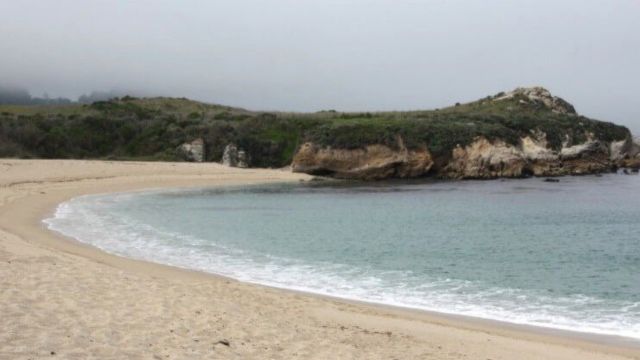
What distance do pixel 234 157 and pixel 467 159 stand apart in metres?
22.1

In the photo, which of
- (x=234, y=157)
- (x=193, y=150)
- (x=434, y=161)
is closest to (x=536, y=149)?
(x=434, y=161)

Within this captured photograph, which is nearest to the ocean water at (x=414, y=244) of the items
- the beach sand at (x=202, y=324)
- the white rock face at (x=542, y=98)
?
the beach sand at (x=202, y=324)

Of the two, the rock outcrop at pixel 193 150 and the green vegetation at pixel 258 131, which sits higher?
the green vegetation at pixel 258 131

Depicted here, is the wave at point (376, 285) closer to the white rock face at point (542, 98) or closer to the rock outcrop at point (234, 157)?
the rock outcrop at point (234, 157)

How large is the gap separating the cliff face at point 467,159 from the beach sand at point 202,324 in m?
38.3

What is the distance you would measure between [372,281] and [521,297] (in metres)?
3.39

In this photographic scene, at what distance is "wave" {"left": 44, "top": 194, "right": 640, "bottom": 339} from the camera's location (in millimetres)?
11211

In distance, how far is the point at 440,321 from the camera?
10711 millimetres

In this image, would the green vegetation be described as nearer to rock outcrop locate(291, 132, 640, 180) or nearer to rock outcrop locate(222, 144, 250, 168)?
rock outcrop locate(291, 132, 640, 180)

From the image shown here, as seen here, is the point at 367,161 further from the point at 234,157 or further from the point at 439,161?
the point at 234,157

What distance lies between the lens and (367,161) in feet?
171

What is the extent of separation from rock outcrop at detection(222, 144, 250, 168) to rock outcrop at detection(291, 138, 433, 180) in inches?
326

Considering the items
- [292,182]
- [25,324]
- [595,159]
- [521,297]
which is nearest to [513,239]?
[521,297]

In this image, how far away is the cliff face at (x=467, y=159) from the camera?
171 feet
